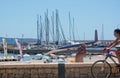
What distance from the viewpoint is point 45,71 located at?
1186 cm

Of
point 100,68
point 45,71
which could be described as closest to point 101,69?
point 100,68

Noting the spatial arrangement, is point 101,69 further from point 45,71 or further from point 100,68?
point 45,71

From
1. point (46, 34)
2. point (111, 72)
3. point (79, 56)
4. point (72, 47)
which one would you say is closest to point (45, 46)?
point (46, 34)

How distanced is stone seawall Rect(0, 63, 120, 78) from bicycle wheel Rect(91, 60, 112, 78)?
59 cm

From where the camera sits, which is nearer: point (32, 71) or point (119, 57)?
point (119, 57)

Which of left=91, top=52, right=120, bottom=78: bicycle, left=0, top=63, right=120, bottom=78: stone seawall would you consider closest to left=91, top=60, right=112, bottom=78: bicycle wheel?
left=91, top=52, right=120, bottom=78: bicycle

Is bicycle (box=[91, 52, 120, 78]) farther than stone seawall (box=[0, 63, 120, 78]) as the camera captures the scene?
No

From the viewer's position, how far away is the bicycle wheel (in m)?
11.2

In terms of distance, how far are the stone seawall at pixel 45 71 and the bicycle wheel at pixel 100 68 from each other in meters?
0.59

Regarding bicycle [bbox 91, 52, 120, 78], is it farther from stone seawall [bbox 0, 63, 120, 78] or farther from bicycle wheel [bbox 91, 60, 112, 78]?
stone seawall [bbox 0, 63, 120, 78]

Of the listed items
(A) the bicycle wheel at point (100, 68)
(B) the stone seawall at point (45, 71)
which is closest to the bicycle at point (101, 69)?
(A) the bicycle wheel at point (100, 68)

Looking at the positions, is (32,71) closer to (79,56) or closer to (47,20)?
(79,56)

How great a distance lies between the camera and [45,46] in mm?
83625

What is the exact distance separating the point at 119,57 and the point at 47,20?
6856cm
